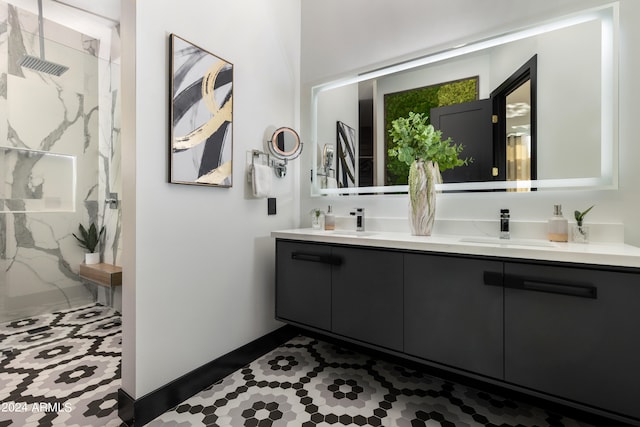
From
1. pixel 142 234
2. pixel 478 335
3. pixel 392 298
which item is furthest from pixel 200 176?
pixel 478 335

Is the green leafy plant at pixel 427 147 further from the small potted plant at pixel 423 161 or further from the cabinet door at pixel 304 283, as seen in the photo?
the cabinet door at pixel 304 283

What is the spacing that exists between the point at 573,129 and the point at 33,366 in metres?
3.33

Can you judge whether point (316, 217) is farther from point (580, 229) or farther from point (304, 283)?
point (580, 229)

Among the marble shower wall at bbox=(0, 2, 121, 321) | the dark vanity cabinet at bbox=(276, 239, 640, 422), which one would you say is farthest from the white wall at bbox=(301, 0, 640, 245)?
the marble shower wall at bbox=(0, 2, 121, 321)

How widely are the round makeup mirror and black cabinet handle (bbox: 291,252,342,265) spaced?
734mm

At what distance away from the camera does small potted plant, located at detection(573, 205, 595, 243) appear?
4.42ft

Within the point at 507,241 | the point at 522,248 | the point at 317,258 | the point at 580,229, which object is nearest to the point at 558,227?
the point at 580,229

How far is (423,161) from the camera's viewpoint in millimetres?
1744

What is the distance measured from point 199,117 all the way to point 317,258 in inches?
39.8

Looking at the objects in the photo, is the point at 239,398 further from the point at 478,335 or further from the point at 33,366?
the point at 33,366

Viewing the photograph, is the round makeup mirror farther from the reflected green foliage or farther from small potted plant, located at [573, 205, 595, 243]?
small potted plant, located at [573, 205, 595, 243]

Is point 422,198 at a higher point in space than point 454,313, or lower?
higher

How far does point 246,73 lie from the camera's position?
1.91 m

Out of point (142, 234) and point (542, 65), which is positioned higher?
point (542, 65)
